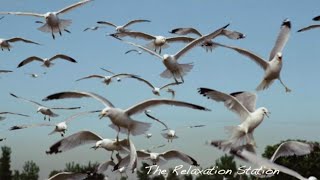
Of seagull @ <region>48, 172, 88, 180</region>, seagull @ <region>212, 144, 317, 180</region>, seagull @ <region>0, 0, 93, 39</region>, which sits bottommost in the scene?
seagull @ <region>48, 172, 88, 180</region>

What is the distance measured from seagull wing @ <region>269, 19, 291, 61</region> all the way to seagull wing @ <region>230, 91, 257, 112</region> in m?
2.02

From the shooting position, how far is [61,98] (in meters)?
12.1

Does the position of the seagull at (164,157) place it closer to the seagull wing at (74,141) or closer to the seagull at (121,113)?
the seagull wing at (74,141)

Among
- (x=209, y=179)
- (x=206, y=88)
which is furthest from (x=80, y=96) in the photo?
(x=209, y=179)

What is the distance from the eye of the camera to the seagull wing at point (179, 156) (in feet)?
51.0

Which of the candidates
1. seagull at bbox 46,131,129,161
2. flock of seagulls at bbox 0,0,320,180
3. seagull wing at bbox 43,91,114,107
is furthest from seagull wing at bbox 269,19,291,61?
seagull wing at bbox 43,91,114,107

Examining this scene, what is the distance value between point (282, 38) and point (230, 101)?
403cm

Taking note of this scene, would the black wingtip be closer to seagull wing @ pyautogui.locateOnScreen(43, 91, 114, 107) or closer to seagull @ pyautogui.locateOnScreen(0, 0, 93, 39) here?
seagull wing @ pyautogui.locateOnScreen(43, 91, 114, 107)

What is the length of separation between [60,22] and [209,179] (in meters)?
30.8

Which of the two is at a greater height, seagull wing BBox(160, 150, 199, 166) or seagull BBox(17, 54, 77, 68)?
seagull BBox(17, 54, 77, 68)

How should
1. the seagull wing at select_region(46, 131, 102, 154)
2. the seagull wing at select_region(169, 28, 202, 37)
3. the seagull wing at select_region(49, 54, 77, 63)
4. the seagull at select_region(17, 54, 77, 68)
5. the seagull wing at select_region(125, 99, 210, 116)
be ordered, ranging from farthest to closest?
the seagull at select_region(17, 54, 77, 68), the seagull wing at select_region(49, 54, 77, 63), the seagull wing at select_region(169, 28, 202, 37), the seagull wing at select_region(46, 131, 102, 154), the seagull wing at select_region(125, 99, 210, 116)

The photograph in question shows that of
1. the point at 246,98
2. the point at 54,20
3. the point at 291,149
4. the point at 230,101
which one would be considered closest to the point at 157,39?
the point at 54,20

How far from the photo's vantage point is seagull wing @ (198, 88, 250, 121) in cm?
1198

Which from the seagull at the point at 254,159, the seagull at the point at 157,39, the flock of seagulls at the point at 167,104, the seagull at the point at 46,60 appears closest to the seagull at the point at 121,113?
the flock of seagulls at the point at 167,104
